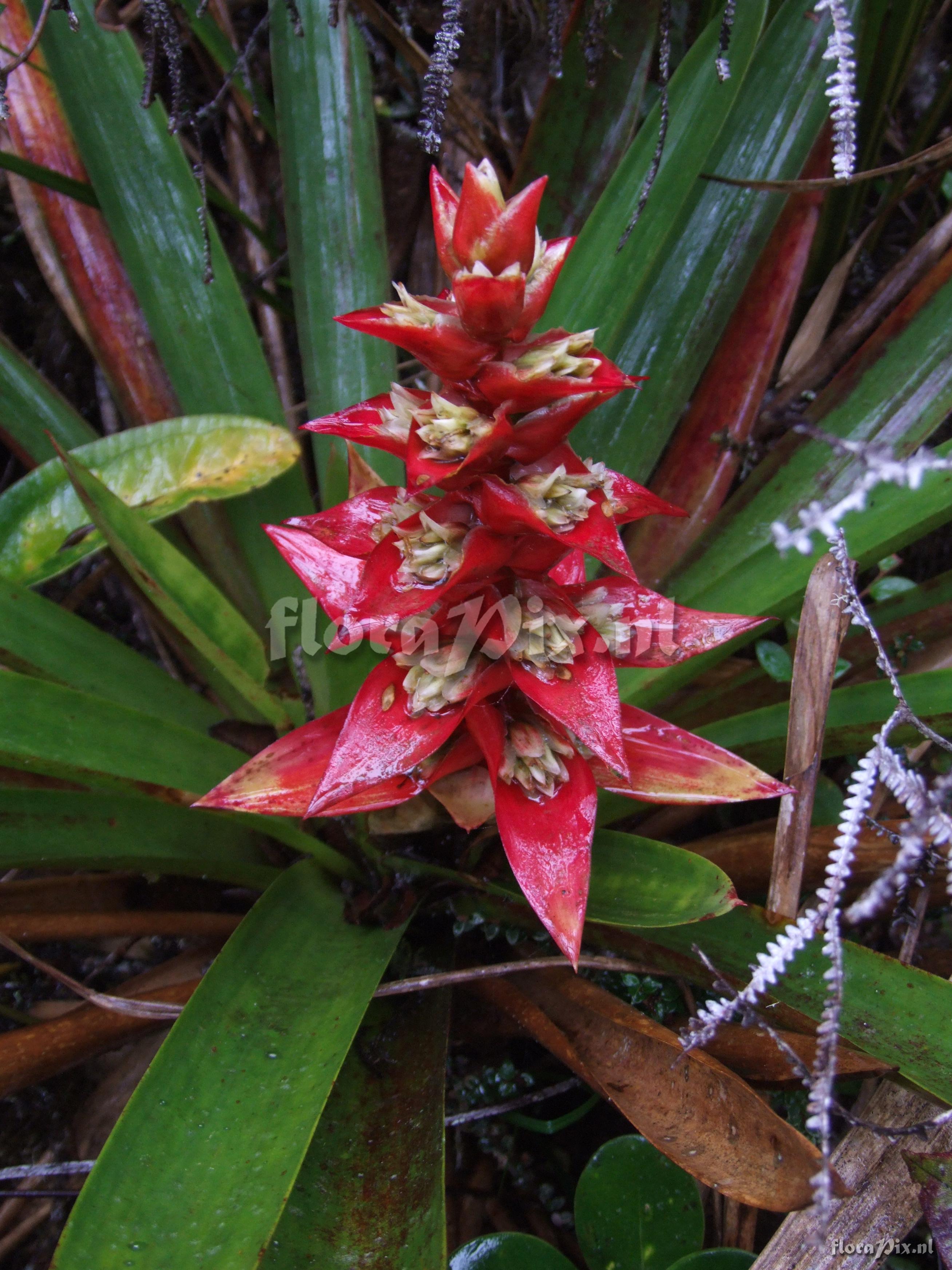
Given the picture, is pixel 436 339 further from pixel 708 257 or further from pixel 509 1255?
pixel 509 1255

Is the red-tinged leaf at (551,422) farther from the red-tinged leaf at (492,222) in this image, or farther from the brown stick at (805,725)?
the brown stick at (805,725)

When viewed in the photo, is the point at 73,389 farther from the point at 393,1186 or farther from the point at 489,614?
the point at 393,1186

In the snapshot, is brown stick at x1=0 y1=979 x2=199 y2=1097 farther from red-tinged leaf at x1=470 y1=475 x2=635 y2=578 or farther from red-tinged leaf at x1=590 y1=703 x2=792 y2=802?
red-tinged leaf at x1=470 y1=475 x2=635 y2=578

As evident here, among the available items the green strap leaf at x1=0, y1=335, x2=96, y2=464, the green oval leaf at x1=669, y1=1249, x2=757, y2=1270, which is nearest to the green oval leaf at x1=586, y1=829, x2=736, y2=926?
the green oval leaf at x1=669, y1=1249, x2=757, y2=1270

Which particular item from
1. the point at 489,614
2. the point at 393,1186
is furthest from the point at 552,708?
the point at 393,1186

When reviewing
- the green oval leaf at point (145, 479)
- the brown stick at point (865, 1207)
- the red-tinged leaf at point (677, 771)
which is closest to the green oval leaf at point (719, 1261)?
the brown stick at point (865, 1207)

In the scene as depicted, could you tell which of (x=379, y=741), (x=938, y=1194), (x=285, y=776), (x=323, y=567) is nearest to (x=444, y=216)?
(x=323, y=567)
